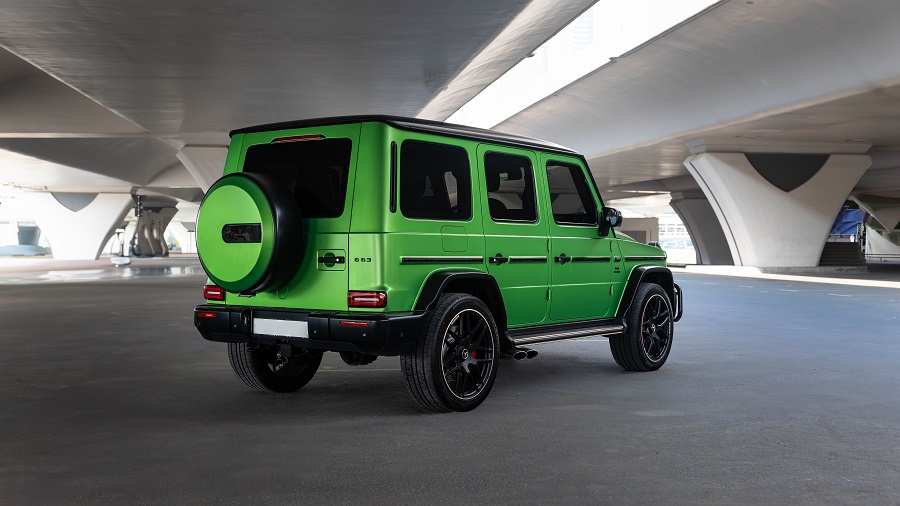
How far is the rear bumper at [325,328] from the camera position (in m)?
6.14

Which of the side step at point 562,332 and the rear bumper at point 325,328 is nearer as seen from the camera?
the rear bumper at point 325,328

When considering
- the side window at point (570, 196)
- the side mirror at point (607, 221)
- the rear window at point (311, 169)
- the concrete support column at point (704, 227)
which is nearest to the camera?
the rear window at point (311, 169)

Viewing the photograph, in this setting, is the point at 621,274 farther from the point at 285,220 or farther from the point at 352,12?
the point at 352,12

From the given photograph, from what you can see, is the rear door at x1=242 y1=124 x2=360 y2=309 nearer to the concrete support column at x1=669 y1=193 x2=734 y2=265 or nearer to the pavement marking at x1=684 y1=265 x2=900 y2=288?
the pavement marking at x1=684 y1=265 x2=900 y2=288

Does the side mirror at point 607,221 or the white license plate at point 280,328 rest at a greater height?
the side mirror at point 607,221

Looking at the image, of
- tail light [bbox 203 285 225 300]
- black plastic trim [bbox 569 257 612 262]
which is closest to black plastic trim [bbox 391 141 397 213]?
tail light [bbox 203 285 225 300]

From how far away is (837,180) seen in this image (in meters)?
33.8

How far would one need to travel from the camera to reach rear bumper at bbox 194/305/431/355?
6.14 meters

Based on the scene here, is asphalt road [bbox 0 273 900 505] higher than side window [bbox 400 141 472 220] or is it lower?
lower

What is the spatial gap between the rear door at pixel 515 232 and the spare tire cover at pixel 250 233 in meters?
1.66

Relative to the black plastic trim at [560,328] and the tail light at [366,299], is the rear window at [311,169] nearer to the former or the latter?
the tail light at [366,299]

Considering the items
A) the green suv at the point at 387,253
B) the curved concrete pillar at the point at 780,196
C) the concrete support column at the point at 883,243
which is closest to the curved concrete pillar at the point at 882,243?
the concrete support column at the point at 883,243

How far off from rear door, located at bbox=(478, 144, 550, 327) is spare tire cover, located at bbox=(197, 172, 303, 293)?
1.66 metres

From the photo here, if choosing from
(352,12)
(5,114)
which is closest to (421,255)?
(352,12)
